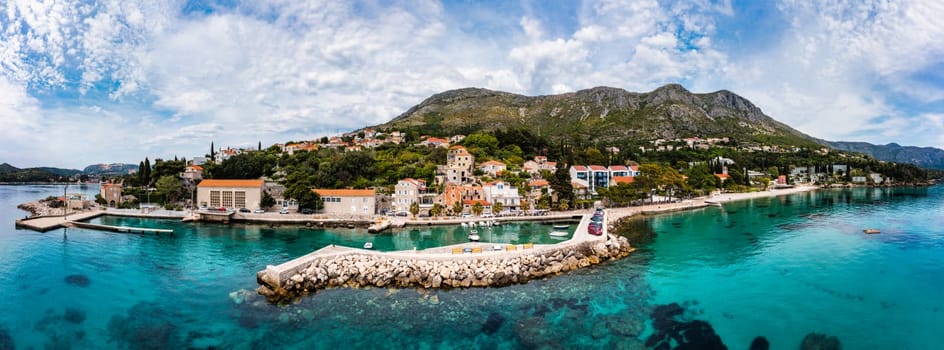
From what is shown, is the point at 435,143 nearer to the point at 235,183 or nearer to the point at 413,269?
the point at 235,183

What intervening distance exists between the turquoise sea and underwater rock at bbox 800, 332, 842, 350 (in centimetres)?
27

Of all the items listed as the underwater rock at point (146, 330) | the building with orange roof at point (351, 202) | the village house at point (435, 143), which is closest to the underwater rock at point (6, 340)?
the underwater rock at point (146, 330)

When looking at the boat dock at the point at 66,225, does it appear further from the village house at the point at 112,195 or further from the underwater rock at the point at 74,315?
the underwater rock at the point at 74,315

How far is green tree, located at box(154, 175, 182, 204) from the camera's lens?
52438 mm

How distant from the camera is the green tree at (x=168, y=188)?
172ft

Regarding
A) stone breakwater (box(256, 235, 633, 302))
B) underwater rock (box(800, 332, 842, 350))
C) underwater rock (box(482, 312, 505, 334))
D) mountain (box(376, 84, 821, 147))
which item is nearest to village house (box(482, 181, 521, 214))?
stone breakwater (box(256, 235, 633, 302))

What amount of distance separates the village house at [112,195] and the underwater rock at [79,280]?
3879 centimetres

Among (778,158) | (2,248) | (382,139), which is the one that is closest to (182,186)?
(2,248)

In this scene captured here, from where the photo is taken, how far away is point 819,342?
13336mm

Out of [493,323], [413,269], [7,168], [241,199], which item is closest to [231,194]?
[241,199]

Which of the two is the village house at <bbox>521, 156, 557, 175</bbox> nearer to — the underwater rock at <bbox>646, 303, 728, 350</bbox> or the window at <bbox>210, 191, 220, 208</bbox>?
the window at <bbox>210, 191, 220, 208</bbox>

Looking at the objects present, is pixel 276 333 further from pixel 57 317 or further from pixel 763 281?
pixel 763 281

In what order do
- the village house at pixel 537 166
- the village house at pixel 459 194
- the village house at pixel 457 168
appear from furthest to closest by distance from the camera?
1. the village house at pixel 537 166
2. the village house at pixel 457 168
3. the village house at pixel 459 194

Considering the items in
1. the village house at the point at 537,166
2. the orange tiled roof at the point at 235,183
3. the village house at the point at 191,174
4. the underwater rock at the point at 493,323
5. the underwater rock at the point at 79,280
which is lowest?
the underwater rock at the point at 493,323
